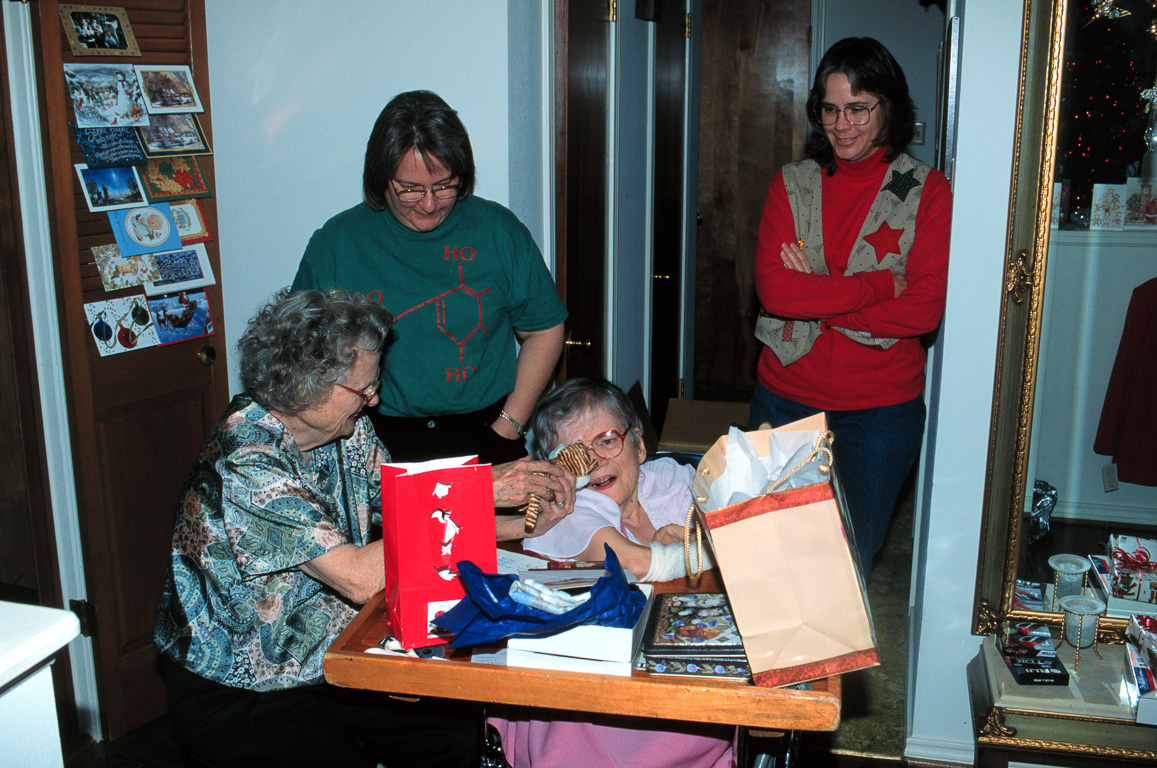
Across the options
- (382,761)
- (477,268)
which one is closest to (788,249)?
(477,268)

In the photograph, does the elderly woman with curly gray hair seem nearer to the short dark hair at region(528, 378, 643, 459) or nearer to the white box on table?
the short dark hair at region(528, 378, 643, 459)

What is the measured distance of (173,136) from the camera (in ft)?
8.39

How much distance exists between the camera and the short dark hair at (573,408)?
1.90 m

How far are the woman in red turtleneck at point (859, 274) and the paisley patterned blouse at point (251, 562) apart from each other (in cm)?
119

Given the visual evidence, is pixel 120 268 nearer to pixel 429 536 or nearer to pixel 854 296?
pixel 429 536

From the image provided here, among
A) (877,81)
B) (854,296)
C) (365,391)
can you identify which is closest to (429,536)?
(365,391)

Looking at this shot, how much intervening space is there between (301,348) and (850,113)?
1.36m

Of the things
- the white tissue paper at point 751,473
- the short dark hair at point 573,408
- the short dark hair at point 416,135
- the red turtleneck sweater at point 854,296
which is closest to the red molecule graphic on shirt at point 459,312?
the short dark hair at point 416,135

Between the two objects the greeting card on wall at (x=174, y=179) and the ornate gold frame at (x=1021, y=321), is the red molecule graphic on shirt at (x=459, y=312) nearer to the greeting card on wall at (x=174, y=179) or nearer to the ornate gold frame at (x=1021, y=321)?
the greeting card on wall at (x=174, y=179)

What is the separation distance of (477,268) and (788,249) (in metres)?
0.76

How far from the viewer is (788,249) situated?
7.51 ft

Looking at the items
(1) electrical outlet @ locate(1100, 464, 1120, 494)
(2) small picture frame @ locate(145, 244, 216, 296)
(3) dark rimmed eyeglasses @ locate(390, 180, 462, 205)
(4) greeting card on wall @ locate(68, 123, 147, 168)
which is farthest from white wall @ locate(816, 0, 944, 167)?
(4) greeting card on wall @ locate(68, 123, 147, 168)

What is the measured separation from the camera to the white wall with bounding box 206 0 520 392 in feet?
7.89

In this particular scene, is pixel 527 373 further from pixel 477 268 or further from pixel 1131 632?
pixel 1131 632
